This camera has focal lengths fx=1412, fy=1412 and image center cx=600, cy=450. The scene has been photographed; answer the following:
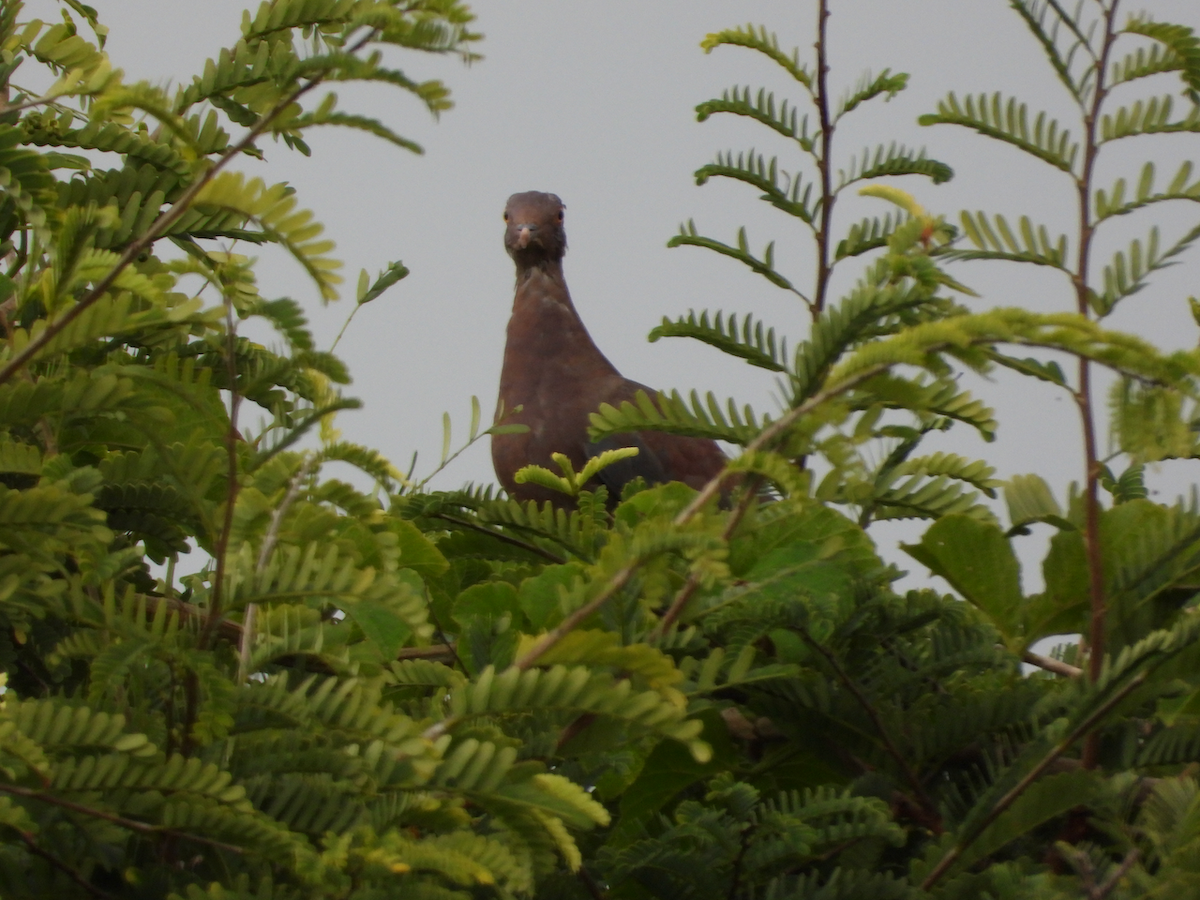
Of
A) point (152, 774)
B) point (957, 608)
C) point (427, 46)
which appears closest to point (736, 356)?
point (957, 608)

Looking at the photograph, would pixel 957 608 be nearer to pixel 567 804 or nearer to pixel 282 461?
pixel 567 804

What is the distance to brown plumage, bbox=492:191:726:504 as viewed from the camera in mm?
5176

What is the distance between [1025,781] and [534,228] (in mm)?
5301

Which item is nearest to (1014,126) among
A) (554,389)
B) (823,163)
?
(823,163)

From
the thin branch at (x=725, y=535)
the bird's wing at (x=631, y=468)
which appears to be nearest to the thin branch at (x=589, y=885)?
the thin branch at (x=725, y=535)

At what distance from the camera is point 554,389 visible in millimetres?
5461

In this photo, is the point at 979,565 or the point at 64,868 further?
the point at 979,565

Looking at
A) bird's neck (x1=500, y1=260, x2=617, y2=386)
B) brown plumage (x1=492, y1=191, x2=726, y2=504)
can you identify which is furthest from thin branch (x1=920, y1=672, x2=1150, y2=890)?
bird's neck (x1=500, y1=260, x2=617, y2=386)

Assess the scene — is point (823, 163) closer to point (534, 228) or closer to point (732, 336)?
point (732, 336)

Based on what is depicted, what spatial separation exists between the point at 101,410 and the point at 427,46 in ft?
1.52

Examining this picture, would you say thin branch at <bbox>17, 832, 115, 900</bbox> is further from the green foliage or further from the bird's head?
the bird's head

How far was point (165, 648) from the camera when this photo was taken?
48.3 inches

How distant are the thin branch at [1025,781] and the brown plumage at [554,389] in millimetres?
3491

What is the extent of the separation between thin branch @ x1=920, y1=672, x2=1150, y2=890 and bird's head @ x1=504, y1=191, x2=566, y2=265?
517 centimetres
